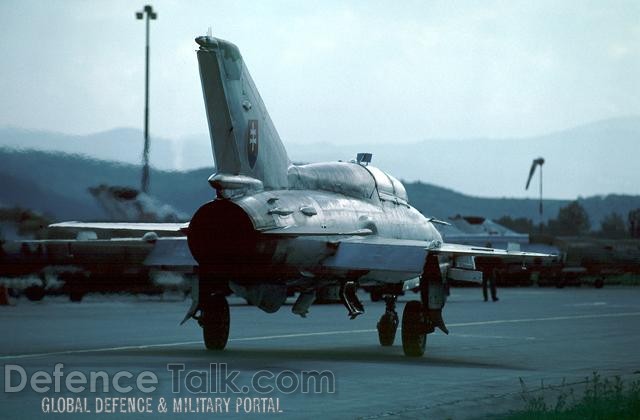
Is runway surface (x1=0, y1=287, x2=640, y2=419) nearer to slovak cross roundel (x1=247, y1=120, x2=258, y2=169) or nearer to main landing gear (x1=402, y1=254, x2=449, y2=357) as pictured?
main landing gear (x1=402, y1=254, x2=449, y2=357)

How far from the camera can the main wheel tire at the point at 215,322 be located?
22.1m

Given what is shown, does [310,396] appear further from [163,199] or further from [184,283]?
[184,283]

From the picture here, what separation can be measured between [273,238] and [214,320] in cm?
Answer: 256

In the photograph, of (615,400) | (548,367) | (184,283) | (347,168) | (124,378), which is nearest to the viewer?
(615,400)

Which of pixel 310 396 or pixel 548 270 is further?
pixel 548 270

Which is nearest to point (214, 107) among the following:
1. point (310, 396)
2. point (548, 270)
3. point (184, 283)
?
point (310, 396)

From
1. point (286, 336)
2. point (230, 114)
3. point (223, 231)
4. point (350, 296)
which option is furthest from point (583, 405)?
point (286, 336)

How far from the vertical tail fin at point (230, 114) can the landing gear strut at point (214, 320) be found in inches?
89.1

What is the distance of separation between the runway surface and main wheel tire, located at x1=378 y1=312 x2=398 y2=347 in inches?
Answer: 14.7

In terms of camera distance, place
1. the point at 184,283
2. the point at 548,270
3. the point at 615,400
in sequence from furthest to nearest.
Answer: the point at 548,270 → the point at 184,283 → the point at 615,400

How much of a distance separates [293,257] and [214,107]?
291cm

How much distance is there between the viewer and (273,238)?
20453mm

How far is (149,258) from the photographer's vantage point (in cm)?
2208

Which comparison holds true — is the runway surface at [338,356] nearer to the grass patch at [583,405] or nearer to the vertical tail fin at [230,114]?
the grass patch at [583,405]
